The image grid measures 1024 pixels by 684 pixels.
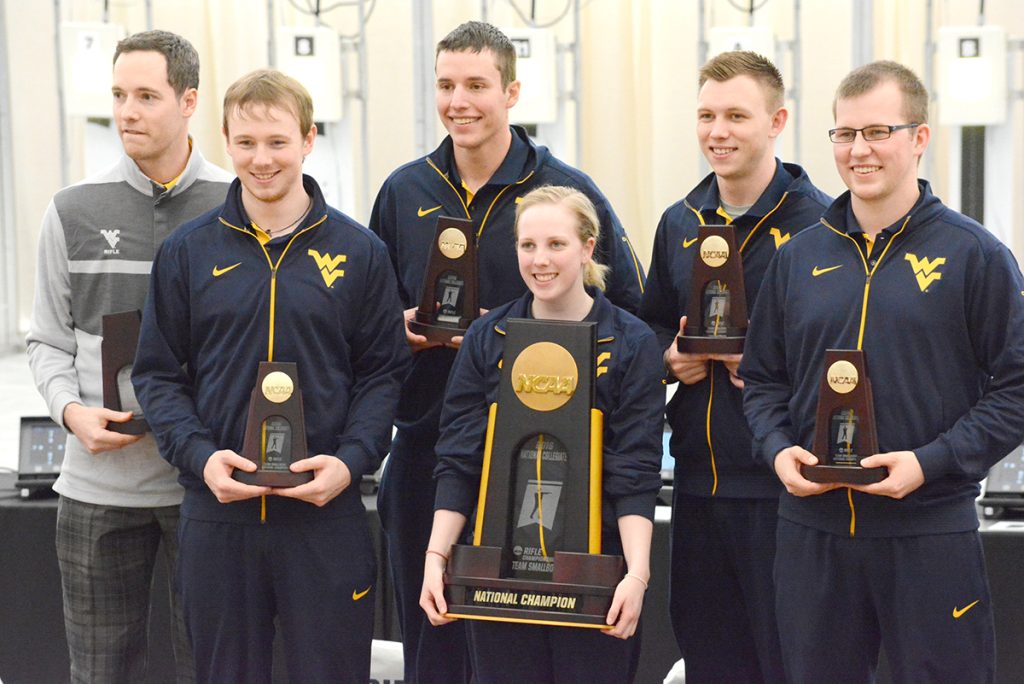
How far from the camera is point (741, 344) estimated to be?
2.43 meters

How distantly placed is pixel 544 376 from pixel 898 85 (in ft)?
2.68

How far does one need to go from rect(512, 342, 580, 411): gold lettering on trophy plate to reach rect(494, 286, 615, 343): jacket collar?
0.08 metres

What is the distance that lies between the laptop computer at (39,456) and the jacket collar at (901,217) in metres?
2.19

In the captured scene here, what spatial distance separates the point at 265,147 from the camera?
7.68 ft

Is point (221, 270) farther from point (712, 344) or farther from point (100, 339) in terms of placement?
point (712, 344)

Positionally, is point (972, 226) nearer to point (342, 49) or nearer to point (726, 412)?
point (726, 412)

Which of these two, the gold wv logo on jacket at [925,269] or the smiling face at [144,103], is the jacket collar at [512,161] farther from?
the gold wv logo on jacket at [925,269]

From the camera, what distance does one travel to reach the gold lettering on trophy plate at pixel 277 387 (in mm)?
2223

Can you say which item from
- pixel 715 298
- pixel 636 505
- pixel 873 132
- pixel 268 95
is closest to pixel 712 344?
pixel 715 298

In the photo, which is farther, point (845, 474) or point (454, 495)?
point (454, 495)

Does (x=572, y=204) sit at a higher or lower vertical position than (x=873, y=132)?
lower

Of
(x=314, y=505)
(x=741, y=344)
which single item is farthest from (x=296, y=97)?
(x=741, y=344)

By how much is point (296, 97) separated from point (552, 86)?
3646 millimetres

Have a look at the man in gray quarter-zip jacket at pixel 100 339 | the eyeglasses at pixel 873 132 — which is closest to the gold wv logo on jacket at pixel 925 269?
the eyeglasses at pixel 873 132
